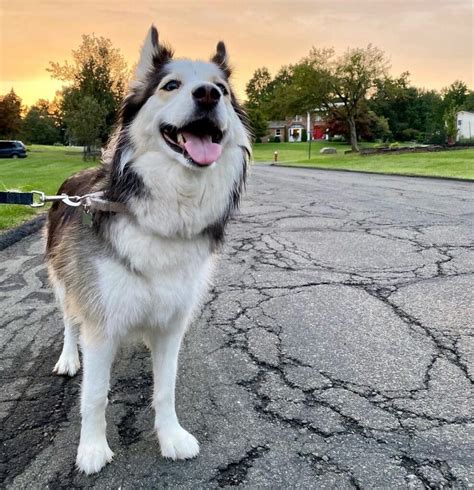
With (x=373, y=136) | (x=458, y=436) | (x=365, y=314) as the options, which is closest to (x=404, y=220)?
(x=365, y=314)

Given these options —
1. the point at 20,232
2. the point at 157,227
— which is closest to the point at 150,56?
the point at 157,227

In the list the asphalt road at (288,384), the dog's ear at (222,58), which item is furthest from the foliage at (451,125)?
the dog's ear at (222,58)

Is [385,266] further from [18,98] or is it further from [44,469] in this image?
[18,98]

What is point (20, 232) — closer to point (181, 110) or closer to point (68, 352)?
point (68, 352)

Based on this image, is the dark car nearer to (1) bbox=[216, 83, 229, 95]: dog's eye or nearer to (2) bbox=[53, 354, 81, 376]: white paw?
(2) bbox=[53, 354, 81, 376]: white paw

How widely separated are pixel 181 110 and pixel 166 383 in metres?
1.39

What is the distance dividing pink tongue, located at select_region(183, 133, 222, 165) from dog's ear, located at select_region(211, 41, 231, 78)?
70 cm

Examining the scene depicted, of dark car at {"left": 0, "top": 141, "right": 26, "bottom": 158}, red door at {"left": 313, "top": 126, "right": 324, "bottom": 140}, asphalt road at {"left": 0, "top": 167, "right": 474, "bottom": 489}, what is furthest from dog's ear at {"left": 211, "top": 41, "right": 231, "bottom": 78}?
red door at {"left": 313, "top": 126, "right": 324, "bottom": 140}

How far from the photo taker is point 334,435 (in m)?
2.69

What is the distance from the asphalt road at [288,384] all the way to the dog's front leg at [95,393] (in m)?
0.11

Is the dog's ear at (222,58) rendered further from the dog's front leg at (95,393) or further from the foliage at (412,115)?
the foliage at (412,115)

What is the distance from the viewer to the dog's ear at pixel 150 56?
8.95 feet

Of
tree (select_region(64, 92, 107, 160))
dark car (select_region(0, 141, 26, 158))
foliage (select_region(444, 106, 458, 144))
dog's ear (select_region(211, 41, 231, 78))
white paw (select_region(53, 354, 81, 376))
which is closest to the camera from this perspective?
dog's ear (select_region(211, 41, 231, 78))

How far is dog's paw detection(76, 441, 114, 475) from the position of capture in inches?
95.4
